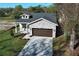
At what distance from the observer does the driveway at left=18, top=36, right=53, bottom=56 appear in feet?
5.39

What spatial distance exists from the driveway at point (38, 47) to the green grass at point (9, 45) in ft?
0.15

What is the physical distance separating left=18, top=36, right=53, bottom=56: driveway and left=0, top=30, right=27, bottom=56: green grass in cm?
4

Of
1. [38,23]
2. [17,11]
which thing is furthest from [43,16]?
[17,11]

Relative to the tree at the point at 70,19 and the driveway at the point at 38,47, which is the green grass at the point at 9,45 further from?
the tree at the point at 70,19

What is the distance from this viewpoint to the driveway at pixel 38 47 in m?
1.64

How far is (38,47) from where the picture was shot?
5.40ft

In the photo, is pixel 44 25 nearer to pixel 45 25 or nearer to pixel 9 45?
→ pixel 45 25

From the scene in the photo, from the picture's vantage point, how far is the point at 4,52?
5.37 feet

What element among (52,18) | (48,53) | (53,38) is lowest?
(48,53)

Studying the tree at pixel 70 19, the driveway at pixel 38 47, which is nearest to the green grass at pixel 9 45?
the driveway at pixel 38 47

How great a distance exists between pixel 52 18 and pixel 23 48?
29cm

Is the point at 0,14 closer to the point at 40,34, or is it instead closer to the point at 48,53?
the point at 40,34

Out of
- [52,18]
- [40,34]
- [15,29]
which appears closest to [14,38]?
[15,29]

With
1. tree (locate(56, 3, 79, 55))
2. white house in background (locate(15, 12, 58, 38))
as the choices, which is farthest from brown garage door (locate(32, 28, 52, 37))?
tree (locate(56, 3, 79, 55))
